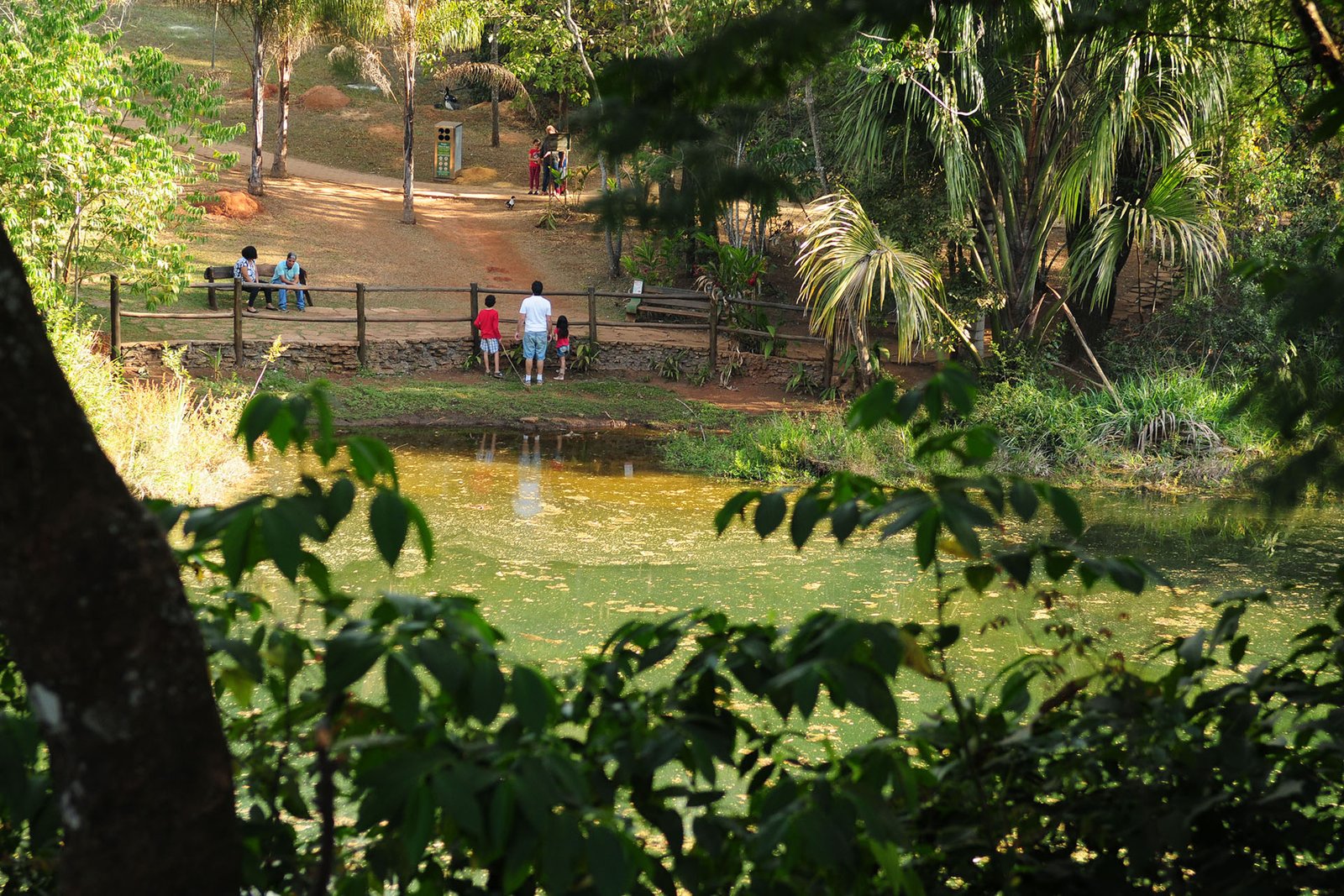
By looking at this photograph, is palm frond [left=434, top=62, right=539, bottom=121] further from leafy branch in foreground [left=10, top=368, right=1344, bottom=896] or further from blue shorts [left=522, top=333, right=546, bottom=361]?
leafy branch in foreground [left=10, top=368, right=1344, bottom=896]

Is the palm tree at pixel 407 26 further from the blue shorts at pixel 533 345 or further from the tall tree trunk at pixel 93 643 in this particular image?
the tall tree trunk at pixel 93 643

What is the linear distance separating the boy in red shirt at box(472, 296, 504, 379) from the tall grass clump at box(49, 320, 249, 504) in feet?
17.9

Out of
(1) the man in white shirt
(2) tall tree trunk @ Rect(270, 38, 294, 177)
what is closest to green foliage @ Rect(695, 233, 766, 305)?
(1) the man in white shirt

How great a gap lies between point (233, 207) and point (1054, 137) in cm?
1478

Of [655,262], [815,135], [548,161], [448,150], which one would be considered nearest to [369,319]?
[655,262]

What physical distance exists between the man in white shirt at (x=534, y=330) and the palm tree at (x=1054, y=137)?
13.9 ft

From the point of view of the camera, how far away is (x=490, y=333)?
1520 centimetres

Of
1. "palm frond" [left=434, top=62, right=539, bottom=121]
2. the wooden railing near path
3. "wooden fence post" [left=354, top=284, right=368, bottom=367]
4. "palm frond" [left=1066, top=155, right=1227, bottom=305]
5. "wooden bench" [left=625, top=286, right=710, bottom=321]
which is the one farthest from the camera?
"palm frond" [left=434, top=62, right=539, bottom=121]

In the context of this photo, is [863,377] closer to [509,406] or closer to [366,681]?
[509,406]

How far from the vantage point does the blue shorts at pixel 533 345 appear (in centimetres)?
1493

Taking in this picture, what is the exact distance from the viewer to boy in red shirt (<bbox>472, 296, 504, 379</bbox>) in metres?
15.1

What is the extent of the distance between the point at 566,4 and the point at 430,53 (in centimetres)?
507

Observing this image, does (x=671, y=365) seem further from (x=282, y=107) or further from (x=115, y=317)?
(x=282, y=107)

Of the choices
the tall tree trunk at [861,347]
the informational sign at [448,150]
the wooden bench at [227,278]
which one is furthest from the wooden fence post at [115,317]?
the informational sign at [448,150]
